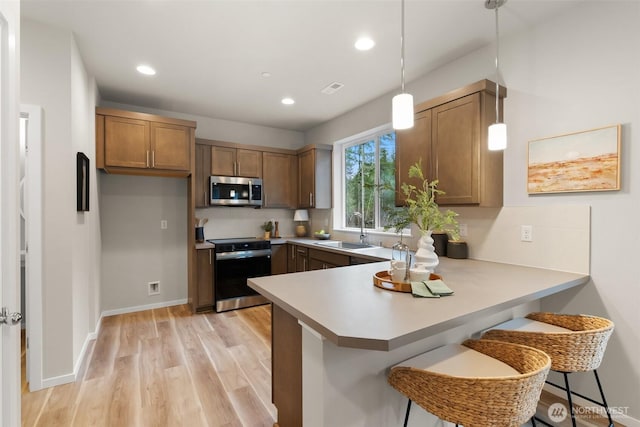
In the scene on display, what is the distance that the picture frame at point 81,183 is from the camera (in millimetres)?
2419

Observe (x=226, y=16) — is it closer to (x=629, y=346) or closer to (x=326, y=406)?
(x=326, y=406)

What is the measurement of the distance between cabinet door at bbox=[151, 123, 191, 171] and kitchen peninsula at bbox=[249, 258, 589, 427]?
2505mm

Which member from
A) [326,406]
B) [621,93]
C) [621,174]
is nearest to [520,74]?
[621,93]

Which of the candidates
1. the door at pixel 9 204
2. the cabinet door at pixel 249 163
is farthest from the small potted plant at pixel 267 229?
the door at pixel 9 204

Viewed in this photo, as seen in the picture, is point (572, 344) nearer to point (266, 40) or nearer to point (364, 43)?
point (364, 43)

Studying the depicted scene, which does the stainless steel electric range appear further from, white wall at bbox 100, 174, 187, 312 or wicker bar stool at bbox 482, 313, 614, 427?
wicker bar stool at bbox 482, 313, 614, 427

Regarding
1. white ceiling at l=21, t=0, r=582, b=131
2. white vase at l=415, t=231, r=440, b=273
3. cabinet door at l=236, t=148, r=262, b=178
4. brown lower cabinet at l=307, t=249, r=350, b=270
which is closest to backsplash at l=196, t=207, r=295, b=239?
cabinet door at l=236, t=148, r=262, b=178

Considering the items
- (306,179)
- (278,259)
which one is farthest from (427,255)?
(306,179)

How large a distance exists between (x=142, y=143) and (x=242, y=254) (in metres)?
1.74

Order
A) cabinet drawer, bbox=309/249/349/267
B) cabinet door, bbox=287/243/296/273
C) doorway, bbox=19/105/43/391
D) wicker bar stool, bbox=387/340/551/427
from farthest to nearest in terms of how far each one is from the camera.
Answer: cabinet door, bbox=287/243/296/273 < cabinet drawer, bbox=309/249/349/267 < doorway, bbox=19/105/43/391 < wicker bar stool, bbox=387/340/551/427

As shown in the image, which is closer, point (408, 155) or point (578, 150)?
point (578, 150)

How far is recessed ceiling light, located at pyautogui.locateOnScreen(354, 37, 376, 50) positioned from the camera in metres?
2.38

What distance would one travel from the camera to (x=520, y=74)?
2262 mm

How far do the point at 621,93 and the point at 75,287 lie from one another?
13.0 feet
